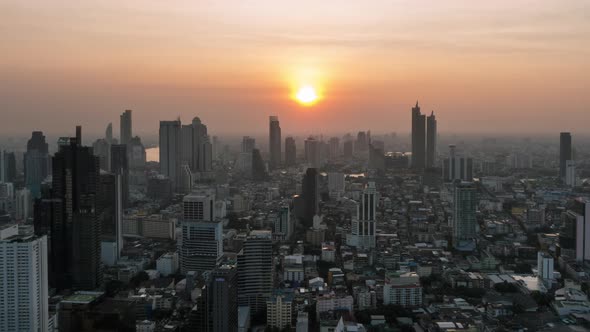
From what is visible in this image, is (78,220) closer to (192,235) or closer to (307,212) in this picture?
(192,235)

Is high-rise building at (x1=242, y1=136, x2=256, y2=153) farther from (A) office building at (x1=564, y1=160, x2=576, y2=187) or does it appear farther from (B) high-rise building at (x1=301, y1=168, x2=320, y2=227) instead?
(A) office building at (x1=564, y1=160, x2=576, y2=187)

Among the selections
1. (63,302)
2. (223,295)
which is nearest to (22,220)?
(63,302)

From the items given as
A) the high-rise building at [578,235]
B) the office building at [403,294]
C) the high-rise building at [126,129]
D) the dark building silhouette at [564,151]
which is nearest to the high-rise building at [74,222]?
the office building at [403,294]

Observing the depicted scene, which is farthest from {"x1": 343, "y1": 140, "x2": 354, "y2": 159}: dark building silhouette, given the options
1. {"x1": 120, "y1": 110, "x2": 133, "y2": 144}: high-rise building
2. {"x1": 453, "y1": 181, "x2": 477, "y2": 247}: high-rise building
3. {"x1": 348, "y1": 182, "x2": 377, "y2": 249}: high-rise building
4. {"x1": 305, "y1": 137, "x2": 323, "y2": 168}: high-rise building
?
{"x1": 348, "y1": 182, "x2": 377, "y2": 249}: high-rise building

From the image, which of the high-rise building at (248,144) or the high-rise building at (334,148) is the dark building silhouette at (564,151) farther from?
→ the high-rise building at (248,144)

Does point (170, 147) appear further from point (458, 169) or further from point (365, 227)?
point (365, 227)

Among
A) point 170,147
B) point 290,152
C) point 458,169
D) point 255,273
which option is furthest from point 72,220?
point 290,152
